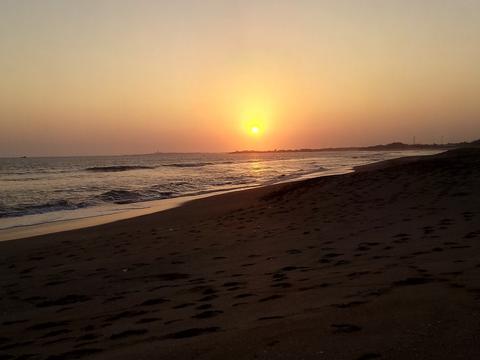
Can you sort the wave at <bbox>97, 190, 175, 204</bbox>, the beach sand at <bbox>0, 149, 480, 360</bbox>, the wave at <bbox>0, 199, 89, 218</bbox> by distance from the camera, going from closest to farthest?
the beach sand at <bbox>0, 149, 480, 360</bbox> < the wave at <bbox>0, 199, 89, 218</bbox> < the wave at <bbox>97, 190, 175, 204</bbox>

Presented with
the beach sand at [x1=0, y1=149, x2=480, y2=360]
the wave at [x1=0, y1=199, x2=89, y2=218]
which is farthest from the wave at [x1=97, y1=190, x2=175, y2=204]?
the beach sand at [x1=0, y1=149, x2=480, y2=360]

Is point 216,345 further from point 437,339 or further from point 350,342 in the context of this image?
point 437,339

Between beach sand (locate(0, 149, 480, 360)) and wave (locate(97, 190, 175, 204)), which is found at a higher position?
beach sand (locate(0, 149, 480, 360))

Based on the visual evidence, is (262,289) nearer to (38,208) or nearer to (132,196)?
(38,208)

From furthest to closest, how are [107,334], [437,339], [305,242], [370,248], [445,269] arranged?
[305,242] → [370,248] → [445,269] → [107,334] → [437,339]

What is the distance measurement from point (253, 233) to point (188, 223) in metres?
3.67

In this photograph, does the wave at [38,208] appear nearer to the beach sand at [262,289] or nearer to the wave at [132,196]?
the wave at [132,196]

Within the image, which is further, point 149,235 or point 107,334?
point 149,235

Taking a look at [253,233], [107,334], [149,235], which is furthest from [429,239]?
[149,235]

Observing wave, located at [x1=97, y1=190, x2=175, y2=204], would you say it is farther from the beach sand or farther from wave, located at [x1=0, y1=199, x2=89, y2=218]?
the beach sand

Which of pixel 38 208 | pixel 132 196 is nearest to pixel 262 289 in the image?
pixel 38 208

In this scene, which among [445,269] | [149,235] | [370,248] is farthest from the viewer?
[149,235]

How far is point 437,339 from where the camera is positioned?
305 cm

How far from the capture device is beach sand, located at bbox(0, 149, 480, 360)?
132 inches
